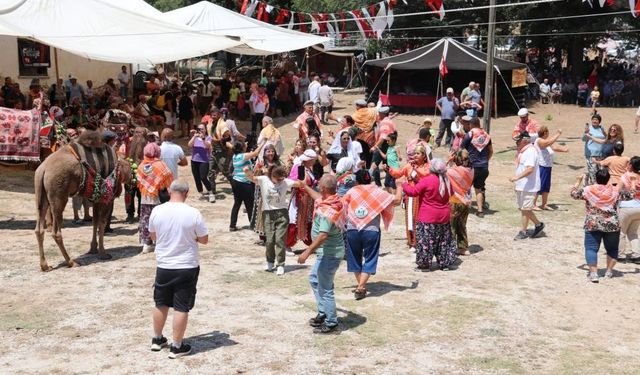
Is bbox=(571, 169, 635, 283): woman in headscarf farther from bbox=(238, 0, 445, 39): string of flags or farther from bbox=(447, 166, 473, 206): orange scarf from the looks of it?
→ bbox=(238, 0, 445, 39): string of flags

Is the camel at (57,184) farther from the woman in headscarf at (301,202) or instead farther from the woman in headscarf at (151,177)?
the woman in headscarf at (301,202)

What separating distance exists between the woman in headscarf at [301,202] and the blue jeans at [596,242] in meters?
3.37

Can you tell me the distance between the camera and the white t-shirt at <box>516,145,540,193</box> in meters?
11.2

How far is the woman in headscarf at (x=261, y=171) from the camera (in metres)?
9.94

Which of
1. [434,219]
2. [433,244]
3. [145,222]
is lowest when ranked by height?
[433,244]

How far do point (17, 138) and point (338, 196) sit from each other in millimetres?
6881

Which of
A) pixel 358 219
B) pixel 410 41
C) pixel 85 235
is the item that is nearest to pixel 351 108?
pixel 410 41

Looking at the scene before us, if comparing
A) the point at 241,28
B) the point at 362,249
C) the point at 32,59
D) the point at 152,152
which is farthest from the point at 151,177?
the point at 32,59

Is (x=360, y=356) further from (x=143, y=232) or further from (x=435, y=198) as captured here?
(x=143, y=232)

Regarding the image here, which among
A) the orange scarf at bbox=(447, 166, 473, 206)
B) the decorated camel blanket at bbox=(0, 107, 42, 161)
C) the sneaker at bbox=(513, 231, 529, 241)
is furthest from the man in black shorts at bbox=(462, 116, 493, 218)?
the decorated camel blanket at bbox=(0, 107, 42, 161)

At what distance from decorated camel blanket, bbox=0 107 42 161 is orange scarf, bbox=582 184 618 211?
28.2 ft

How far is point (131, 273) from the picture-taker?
31.3 ft

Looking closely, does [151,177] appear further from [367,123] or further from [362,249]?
[367,123]

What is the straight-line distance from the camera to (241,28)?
25.3 meters
